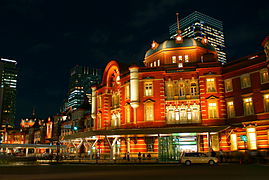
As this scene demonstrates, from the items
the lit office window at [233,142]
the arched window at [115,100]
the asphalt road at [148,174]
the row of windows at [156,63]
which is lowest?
the asphalt road at [148,174]

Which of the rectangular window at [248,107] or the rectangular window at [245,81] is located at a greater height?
the rectangular window at [245,81]

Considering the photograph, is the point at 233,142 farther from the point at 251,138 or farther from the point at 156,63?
the point at 156,63

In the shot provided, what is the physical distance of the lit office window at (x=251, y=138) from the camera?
3719 centimetres

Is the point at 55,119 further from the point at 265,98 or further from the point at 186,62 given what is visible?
the point at 265,98

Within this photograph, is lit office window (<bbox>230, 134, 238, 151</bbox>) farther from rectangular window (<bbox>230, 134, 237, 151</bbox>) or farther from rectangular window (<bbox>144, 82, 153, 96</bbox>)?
rectangular window (<bbox>144, 82, 153, 96</bbox>)

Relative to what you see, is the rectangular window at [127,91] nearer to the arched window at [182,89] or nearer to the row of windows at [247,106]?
the arched window at [182,89]

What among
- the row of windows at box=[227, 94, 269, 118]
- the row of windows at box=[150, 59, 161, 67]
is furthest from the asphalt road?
the row of windows at box=[150, 59, 161, 67]

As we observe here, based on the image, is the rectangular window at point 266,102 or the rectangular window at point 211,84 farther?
the rectangular window at point 211,84

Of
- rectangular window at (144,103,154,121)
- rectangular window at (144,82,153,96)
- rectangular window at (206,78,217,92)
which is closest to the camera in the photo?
rectangular window at (206,78,217,92)

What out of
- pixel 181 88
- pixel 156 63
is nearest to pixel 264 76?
pixel 181 88

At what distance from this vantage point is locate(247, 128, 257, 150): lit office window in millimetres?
37188

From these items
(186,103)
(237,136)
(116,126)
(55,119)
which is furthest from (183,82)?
(55,119)

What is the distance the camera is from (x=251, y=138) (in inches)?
1478

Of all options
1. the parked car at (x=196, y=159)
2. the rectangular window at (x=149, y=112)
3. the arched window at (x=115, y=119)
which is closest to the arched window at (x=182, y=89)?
the rectangular window at (x=149, y=112)
